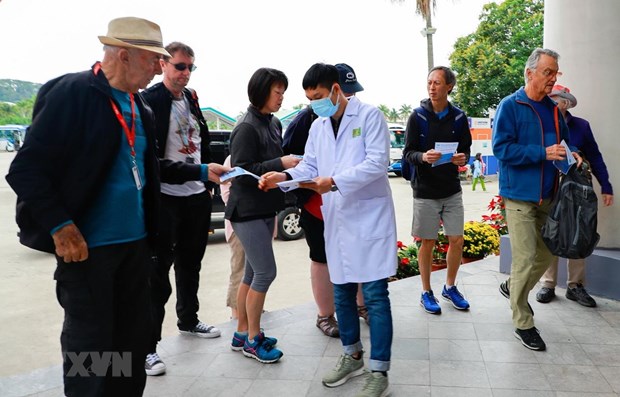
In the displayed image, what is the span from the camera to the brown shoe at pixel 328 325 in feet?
12.5

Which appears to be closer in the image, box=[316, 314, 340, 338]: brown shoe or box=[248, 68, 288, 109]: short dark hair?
box=[248, 68, 288, 109]: short dark hair

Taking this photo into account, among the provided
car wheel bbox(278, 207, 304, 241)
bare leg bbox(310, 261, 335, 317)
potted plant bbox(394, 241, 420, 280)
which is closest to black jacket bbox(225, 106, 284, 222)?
bare leg bbox(310, 261, 335, 317)

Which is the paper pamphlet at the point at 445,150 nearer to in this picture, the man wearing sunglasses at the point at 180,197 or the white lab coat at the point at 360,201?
the white lab coat at the point at 360,201

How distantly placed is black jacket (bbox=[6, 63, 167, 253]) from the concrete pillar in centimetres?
435

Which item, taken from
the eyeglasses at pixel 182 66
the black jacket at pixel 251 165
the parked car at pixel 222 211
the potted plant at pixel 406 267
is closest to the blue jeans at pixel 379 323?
the black jacket at pixel 251 165

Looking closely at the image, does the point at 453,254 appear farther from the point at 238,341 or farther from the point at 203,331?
the point at 203,331

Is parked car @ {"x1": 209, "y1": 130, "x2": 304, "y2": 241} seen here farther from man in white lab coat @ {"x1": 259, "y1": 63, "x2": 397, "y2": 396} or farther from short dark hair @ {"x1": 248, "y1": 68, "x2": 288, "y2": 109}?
man in white lab coat @ {"x1": 259, "y1": 63, "x2": 397, "y2": 396}

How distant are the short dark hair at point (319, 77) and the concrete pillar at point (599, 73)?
10.0 ft

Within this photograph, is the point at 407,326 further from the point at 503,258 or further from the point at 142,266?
the point at 142,266

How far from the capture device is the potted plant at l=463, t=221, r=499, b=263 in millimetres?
6348

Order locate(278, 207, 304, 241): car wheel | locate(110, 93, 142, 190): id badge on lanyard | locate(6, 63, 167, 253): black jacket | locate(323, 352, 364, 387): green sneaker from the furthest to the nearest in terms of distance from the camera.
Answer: locate(278, 207, 304, 241): car wheel, locate(323, 352, 364, 387): green sneaker, locate(110, 93, 142, 190): id badge on lanyard, locate(6, 63, 167, 253): black jacket

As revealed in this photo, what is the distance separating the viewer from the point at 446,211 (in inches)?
168

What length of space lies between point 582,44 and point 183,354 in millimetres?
4484

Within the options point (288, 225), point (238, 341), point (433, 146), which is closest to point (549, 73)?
point (433, 146)
